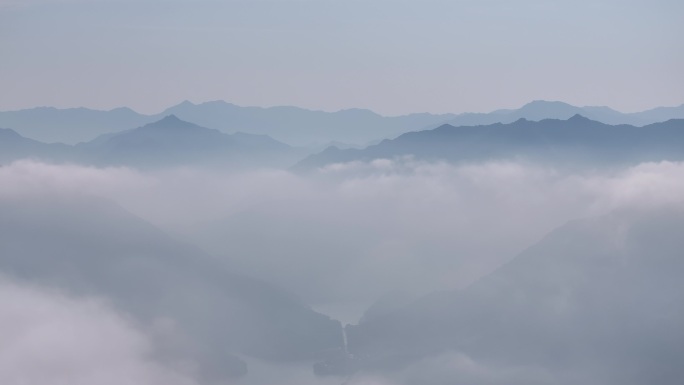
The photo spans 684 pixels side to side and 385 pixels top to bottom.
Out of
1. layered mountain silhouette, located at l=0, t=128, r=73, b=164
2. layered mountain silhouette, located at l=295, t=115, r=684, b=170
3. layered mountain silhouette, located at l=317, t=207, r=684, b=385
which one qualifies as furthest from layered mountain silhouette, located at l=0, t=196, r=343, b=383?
layered mountain silhouette, located at l=0, t=128, r=73, b=164

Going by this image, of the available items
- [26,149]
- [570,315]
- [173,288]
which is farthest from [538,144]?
[26,149]

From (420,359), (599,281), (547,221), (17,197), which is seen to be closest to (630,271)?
(599,281)

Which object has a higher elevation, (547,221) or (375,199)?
(375,199)

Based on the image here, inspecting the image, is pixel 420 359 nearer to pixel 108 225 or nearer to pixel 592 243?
pixel 592 243

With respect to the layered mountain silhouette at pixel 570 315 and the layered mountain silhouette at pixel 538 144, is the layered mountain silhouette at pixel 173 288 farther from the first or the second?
the layered mountain silhouette at pixel 538 144

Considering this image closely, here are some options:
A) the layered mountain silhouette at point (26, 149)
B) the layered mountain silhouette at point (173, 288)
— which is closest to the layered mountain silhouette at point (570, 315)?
the layered mountain silhouette at point (173, 288)

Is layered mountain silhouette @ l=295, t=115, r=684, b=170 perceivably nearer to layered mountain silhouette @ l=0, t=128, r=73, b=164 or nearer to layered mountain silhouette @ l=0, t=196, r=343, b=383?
layered mountain silhouette @ l=0, t=128, r=73, b=164
